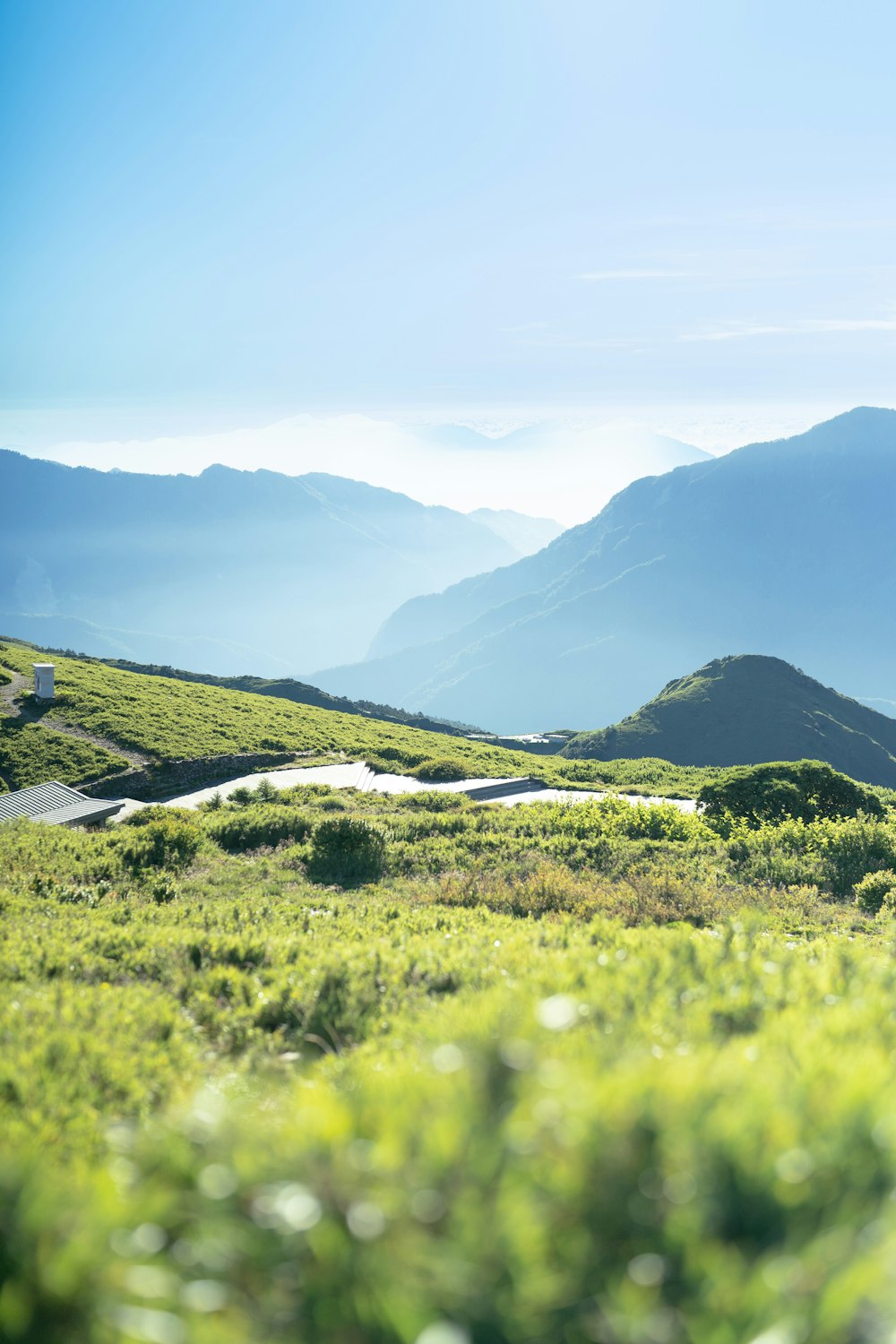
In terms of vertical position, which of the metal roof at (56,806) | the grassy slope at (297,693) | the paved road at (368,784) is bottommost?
the metal roof at (56,806)

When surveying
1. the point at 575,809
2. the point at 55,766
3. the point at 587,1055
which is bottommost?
the point at 55,766

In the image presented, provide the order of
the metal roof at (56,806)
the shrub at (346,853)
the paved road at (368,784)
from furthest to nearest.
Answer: the paved road at (368,784) → the metal roof at (56,806) → the shrub at (346,853)

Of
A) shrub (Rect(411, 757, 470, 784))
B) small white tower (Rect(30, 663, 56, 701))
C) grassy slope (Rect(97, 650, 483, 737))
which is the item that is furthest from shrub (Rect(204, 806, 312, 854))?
grassy slope (Rect(97, 650, 483, 737))

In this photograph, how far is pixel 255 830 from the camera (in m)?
15.9

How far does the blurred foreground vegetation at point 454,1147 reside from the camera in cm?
196

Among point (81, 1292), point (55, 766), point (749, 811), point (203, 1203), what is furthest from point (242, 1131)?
point (55, 766)

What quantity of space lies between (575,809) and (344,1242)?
16.1m

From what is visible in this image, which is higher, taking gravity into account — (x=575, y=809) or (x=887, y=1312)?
(x=887, y=1312)

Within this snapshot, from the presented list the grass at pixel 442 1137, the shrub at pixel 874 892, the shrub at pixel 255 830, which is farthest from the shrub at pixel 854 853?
the shrub at pixel 255 830

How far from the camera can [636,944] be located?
651 centimetres

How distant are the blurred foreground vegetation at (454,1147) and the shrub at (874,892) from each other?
5.83 meters

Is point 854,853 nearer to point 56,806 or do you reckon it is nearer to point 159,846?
point 159,846

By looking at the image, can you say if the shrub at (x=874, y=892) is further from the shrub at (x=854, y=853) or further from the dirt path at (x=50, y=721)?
the dirt path at (x=50, y=721)

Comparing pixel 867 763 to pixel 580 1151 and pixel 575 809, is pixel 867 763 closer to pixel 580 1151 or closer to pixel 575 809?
pixel 575 809
